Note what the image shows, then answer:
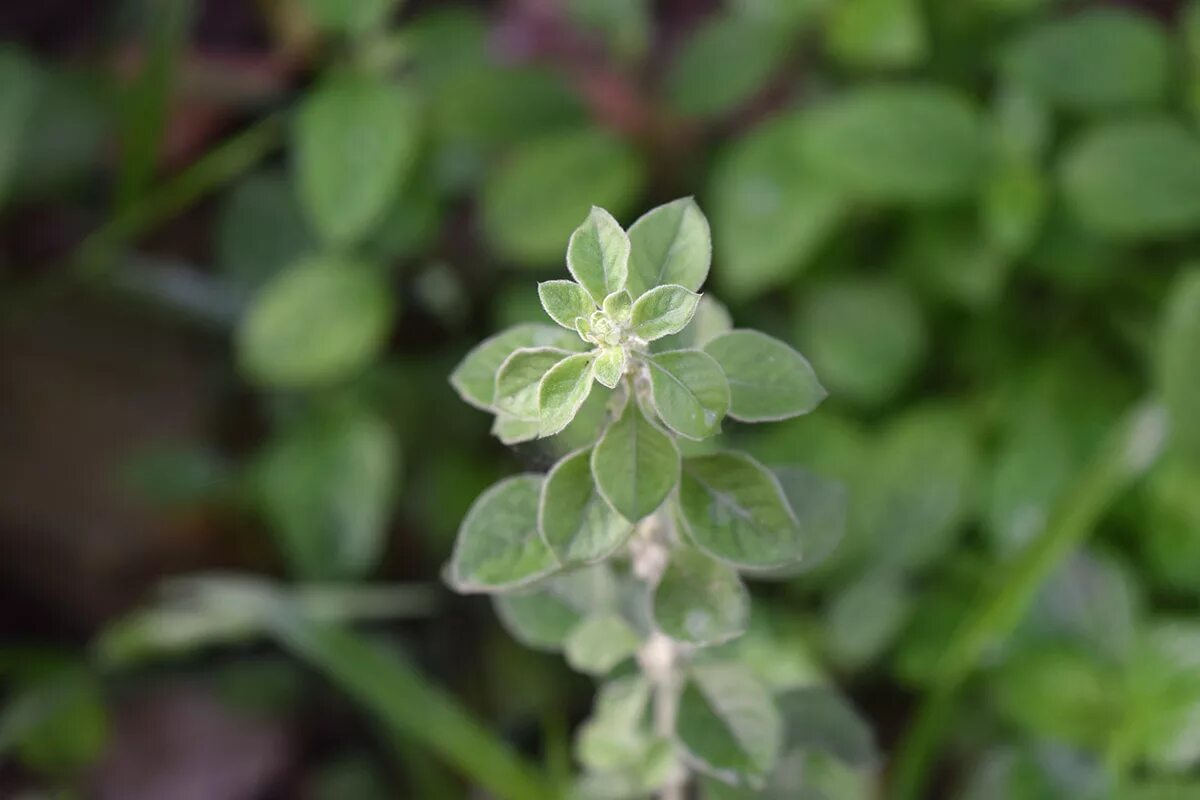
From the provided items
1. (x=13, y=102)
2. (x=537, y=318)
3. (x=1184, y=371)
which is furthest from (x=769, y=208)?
(x=13, y=102)

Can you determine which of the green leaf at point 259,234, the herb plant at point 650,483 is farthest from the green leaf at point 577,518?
the green leaf at point 259,234

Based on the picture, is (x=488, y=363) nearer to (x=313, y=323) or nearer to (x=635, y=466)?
(x=635, y=466)

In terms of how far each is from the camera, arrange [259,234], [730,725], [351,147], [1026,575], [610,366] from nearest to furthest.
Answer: [610,366], [730,725], [1026,575], [351,147], [259,234]

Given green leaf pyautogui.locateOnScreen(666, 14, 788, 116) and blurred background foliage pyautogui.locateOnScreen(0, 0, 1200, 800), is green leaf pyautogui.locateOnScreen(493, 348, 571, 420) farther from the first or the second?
green leaf pyautogui.locateOnScreen(666, 14, 788, 116)

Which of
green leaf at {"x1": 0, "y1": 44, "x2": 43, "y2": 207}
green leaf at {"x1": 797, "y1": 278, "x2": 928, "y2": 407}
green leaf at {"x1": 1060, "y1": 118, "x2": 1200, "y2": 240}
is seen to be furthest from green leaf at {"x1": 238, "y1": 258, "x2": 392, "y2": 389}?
green leaf at {"x1": 1060, "y1": 118, "x2": 1200, "y2": 240}

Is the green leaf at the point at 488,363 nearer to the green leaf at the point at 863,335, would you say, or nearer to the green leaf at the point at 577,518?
the green leaf at the point at 577,518

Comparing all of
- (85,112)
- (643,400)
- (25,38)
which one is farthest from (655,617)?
(25,38)
